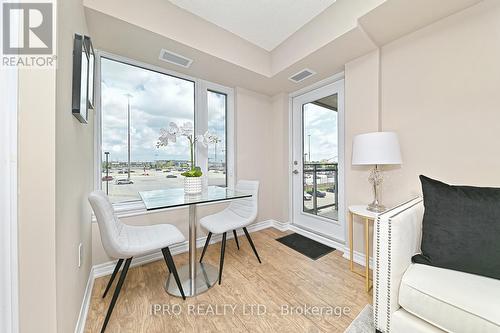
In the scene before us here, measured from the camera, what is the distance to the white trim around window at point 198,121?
1.95m

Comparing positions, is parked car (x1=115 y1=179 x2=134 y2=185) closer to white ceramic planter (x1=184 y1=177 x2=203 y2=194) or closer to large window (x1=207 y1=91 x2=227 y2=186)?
white ceramic planter (x1=184 y1=177 x2=203 y2=194)

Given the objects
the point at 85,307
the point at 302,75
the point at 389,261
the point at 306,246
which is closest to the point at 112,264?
the point at 85,307

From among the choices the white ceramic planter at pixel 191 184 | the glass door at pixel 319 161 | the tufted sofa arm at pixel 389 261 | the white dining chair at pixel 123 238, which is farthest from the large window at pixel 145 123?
the tufted sofa arm at pixel 389 261

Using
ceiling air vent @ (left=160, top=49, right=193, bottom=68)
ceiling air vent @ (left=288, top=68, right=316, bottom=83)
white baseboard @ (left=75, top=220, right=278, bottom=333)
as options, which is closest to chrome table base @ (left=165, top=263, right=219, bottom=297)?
white baseboard @ (left=75, top=220, right=278, bottom=333)

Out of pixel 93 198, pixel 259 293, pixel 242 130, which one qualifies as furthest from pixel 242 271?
pixel 242 130

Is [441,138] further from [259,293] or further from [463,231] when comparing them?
[259,293]

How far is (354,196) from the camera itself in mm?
2166

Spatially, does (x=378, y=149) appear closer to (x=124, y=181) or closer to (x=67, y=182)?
(x=67, y=182)

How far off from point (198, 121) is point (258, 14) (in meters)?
1.39

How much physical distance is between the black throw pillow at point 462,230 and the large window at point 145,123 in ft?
6.36

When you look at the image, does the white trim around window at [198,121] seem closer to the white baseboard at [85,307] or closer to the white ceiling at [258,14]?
the white baseboard at [85,307]

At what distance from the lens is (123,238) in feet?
4.74

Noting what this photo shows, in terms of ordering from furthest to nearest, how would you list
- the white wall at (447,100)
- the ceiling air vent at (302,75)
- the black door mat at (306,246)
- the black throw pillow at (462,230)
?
the ceiling air vent at (302,75), the black door mat at (306,246), the white wall at (447,100), the black throw pillow at (462,230)

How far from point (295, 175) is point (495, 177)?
2051mm
